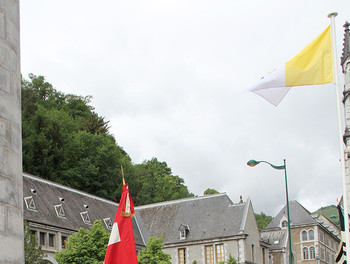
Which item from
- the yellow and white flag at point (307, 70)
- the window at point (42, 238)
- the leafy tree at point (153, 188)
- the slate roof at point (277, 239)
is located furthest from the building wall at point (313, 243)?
the yellow and white flag at point (307, 70)

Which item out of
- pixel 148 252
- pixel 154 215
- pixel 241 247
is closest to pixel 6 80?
pixel 148 252

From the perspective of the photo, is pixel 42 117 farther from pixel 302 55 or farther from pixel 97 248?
pixel 302 55

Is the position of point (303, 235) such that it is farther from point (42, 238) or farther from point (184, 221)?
point (42, 238)

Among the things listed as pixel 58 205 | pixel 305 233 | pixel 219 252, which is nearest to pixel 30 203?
pixel 58 205

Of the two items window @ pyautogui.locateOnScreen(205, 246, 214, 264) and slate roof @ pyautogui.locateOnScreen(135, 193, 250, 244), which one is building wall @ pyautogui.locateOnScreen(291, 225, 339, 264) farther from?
window @ pyautogui.locateOnScreen(205, 246, 214, 264)

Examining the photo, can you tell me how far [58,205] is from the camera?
42312 mm

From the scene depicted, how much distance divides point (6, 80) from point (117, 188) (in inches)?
2234

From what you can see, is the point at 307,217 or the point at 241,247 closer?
the point at 241,247

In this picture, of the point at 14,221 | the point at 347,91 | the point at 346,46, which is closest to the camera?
the point at 14,221

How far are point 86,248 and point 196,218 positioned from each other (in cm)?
2058

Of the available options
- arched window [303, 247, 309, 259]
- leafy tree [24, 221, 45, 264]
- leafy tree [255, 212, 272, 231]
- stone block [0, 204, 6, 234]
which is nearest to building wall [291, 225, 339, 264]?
arched window [303, 247, 309, 259]

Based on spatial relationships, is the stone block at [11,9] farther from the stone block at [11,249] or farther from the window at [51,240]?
the window at [51,240]

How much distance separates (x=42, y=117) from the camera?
59.5 m

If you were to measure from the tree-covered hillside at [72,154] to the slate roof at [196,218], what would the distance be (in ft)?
24.7
